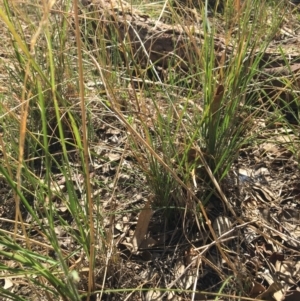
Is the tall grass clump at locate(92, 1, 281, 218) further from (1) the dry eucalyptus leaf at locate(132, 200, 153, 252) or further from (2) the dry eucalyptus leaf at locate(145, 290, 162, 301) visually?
(2) the dry eucalyptus leaf at locate(145, 290, 162, 301)

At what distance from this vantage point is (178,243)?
125 cm

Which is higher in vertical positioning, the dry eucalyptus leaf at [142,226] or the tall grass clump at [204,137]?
the tall grass clump at [204,137]

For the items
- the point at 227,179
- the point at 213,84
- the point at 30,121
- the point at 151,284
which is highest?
the point at 213,84

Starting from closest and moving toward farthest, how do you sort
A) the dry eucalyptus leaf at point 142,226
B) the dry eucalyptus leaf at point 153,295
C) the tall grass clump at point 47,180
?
the tall grass clump at point 47,180 → the dry eucalyptus leaf at point 153,295 → the dry eucalyptus leaf at point 142,226

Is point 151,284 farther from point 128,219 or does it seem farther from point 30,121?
point 30,121

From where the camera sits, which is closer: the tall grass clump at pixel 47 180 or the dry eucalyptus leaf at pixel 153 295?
the tall grass clump at pixel 47 180

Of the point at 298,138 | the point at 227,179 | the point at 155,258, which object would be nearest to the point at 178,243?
the point at 155,258

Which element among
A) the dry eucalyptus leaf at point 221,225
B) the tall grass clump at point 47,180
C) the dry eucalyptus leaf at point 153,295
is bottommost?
the dry eucalyptus leaf at point 153,295

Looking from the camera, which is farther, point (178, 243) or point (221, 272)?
point (178, 243)

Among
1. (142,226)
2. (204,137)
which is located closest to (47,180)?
(142,226)

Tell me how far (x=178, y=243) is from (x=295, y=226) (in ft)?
1.11

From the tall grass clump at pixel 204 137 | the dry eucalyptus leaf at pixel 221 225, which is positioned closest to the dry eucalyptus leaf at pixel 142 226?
the tall grass clump at pixel 204 137

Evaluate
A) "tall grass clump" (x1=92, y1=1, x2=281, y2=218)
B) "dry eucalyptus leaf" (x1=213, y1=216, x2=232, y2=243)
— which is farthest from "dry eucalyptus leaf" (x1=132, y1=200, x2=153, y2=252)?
"dry eucalyptus leaf" (x1=213, y1=216, x2=232, y2=243)

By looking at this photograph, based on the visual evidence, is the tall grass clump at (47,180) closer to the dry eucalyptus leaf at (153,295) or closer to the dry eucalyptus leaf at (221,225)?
the dry eucalyptus leaf at (153,295)
